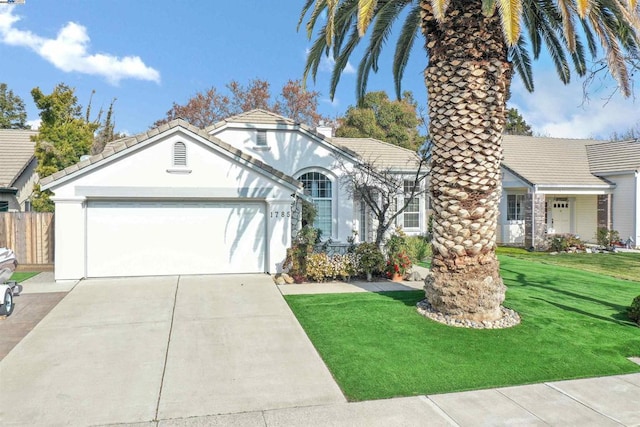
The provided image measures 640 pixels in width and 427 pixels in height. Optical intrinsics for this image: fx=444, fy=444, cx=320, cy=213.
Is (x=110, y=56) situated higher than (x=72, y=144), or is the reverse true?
(x=110, y=56)

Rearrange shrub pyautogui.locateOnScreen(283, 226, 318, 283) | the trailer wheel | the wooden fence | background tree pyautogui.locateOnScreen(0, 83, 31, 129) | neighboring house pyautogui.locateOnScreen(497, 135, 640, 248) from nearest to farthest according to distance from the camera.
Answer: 1. the trailer wheel
2. shrub pyautogui.locateOnScreen(283, 226, 318, 283)
3. the wooden fence
4. neighboring house pyautogui.locateOnScreen(497, 135, 640, 248)
5. background tree pyautogui.locateOnScreen(0, 83, 31, 129)

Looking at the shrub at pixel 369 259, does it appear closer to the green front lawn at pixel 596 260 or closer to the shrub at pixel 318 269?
the shrub at pixel 318 269

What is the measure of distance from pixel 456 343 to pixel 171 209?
8.94m

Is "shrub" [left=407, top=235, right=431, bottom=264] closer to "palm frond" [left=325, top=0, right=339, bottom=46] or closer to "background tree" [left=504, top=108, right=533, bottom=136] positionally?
"palm frond" [left=325, top=0, right=339, bottom=46]

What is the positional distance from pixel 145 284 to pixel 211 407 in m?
7.34

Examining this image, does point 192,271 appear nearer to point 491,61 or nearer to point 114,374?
point 114,374

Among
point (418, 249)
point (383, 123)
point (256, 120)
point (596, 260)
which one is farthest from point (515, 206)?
point (383, 123)

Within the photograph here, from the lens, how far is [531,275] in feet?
46.3

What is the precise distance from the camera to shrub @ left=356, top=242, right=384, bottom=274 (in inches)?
499

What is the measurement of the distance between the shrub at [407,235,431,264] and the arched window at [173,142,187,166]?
851cm

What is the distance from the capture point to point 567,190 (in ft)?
72.0

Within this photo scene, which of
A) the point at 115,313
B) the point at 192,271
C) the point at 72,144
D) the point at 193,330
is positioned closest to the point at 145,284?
the point at 192,271

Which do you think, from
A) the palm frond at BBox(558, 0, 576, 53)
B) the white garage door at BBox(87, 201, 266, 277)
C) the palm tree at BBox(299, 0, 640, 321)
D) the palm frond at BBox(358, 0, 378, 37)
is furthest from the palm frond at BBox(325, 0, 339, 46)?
the white garage door at BBox(87, 201, 266, 277)

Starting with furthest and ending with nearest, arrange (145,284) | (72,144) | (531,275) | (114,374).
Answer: (72,144) < (531,275) < (145,284) < (114,374)
